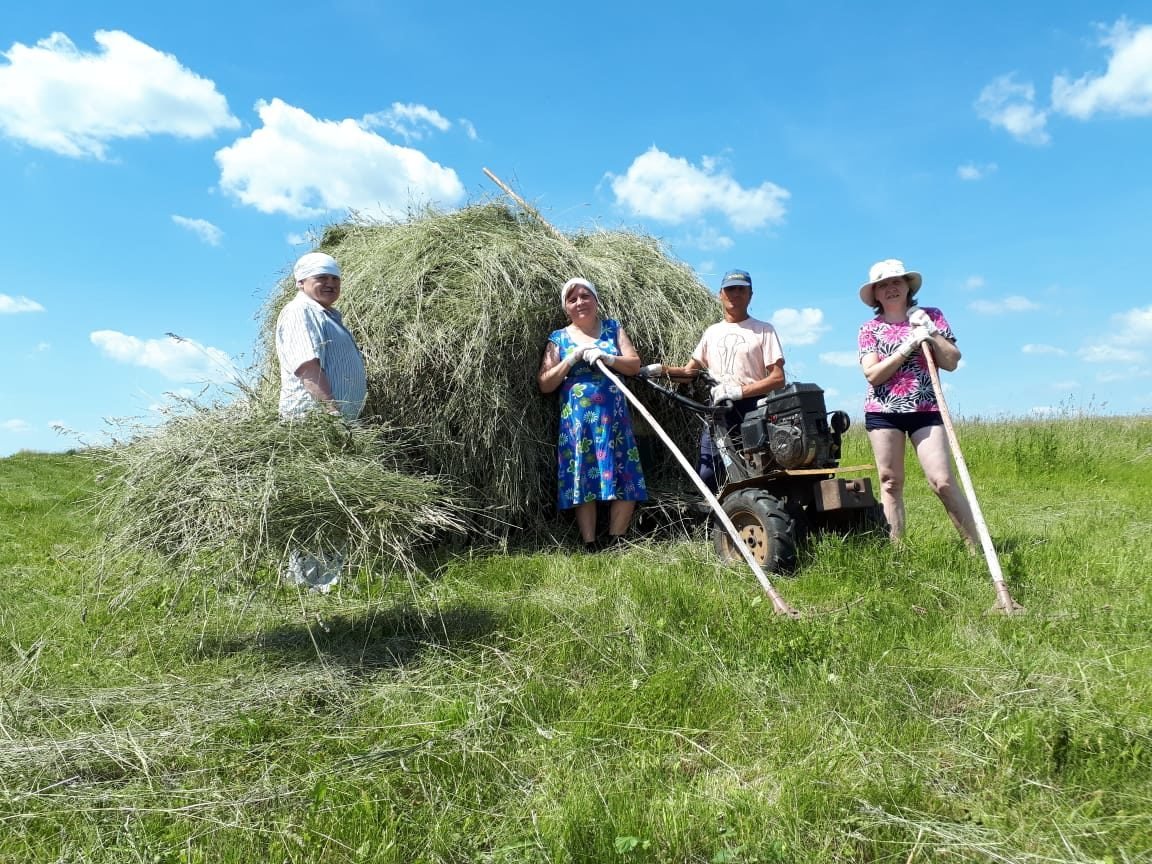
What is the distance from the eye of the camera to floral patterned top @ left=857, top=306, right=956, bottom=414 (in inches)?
179

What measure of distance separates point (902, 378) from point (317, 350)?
329 cm

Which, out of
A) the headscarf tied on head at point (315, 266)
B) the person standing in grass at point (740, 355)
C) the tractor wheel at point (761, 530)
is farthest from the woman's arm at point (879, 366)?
the headscarf tied on head at point (315, 266)

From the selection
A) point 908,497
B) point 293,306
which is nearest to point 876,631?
point 293,306

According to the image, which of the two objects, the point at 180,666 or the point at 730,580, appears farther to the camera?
the point at 730,580

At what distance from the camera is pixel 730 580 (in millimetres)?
4371

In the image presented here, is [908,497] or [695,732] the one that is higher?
[908,497]

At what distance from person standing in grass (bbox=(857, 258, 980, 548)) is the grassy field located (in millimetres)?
328

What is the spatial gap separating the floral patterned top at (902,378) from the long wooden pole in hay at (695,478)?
1160 millimetres

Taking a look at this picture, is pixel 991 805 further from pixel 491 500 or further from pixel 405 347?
pixel 405 347

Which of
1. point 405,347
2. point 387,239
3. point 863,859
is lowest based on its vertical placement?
point 863,859

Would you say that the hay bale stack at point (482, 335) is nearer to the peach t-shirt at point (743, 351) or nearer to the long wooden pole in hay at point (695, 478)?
the long wooden pole in hay at point (695, 478)

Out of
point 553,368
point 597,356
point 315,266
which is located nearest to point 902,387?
point 597,356

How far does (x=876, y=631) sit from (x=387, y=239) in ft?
14.5

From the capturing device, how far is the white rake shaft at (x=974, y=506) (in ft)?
12.0
